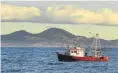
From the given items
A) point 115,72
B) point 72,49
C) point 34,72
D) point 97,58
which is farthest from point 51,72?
point 97,58

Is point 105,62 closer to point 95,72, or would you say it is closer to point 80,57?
point 80,57

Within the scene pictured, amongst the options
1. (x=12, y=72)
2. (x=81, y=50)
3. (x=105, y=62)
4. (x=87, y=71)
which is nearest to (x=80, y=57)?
(x=81, y=50)

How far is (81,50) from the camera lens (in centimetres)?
13250

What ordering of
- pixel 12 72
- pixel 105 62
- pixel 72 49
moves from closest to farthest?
pixel 12 72 < pixel 72 49 < pixel 105 62

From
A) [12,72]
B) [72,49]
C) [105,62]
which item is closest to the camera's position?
[12,72]

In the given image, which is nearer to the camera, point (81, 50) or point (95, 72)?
point (95, 72)

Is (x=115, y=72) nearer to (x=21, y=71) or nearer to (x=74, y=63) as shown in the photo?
(x=21, y=71)

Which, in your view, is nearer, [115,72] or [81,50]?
[115,72]

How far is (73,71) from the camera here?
10731cm

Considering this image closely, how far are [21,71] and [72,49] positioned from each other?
94.4 ft

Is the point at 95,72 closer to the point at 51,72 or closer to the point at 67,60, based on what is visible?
the point at 51,72

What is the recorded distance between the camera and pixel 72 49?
433ft

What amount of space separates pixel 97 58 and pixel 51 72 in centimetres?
3611

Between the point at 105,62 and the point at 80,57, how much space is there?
42.8ft
